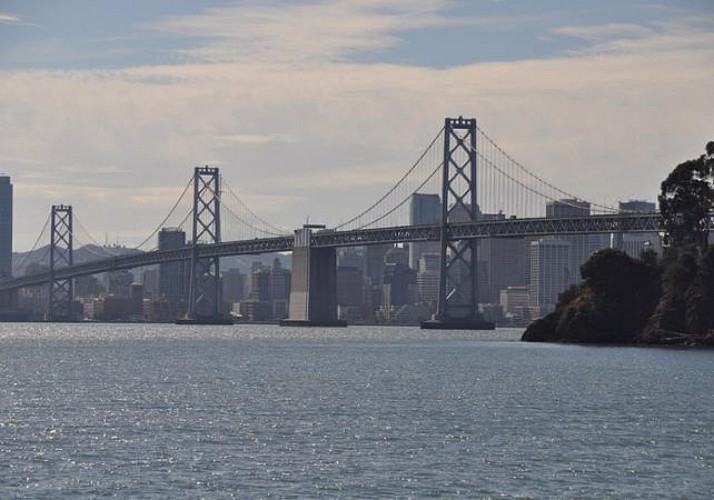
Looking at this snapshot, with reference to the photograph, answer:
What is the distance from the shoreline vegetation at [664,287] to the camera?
280 ft

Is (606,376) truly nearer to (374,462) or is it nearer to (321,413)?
(321,413)

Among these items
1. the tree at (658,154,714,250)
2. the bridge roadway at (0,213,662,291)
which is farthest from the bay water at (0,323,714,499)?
the bridge roadway at (0,213,662,291)

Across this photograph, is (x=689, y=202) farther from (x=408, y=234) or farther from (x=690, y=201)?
(x=408, y=234)

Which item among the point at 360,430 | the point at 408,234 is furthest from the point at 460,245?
the point at 360,430

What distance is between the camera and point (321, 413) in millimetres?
44562

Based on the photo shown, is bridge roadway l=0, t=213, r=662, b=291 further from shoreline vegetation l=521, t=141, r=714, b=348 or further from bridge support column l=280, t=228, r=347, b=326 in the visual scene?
shoreline vegetation l=521, t=141, r=714, b=348

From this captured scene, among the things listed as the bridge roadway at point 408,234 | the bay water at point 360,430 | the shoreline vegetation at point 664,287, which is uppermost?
the bridge roadway at point 408,234

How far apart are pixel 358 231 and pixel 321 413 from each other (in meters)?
93.6

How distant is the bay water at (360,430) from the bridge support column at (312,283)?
239ft

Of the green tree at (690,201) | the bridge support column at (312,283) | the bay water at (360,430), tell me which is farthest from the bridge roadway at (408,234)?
the bay water at (360,430)

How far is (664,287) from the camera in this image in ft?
288

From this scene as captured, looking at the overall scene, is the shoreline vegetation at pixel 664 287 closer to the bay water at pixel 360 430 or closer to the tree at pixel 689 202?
the tree at pixel 689 202

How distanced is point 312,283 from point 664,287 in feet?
198

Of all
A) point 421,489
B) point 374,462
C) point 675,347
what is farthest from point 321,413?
point 675,347
